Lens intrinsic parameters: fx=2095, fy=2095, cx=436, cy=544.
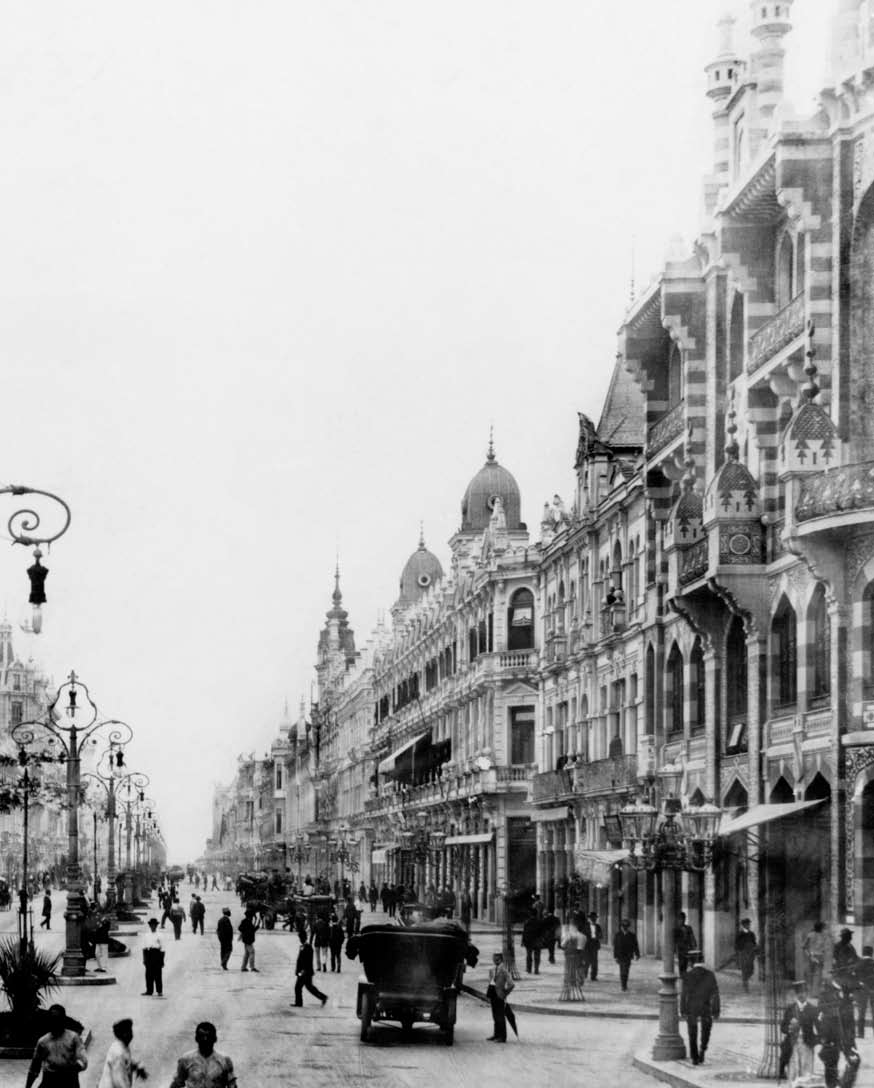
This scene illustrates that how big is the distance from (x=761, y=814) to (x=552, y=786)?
82.5 ft

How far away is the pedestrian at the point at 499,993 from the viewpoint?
2959 centimetres

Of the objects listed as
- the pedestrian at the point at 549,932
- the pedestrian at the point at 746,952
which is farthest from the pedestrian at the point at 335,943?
the pedestrian at the point at 746,952

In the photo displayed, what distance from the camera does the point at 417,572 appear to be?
384 ft

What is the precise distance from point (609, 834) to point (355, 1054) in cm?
2225

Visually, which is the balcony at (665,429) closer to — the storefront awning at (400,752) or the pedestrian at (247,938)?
the pedestrian at (247,938)

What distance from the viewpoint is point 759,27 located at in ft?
131

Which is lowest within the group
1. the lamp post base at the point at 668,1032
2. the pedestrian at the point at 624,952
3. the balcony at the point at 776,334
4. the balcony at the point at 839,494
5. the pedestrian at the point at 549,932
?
the pedestrian at the point at 549,932

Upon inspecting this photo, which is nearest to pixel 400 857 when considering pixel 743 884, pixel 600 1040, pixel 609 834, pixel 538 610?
pixel 538 610

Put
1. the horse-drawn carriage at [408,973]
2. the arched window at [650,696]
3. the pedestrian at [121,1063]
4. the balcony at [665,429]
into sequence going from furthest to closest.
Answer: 1. the arched window at [650,696]
2. the balcony at [665,429]
3. the horse-drawn carriage at [408,973]
4. the pedestrian at [121,1063]

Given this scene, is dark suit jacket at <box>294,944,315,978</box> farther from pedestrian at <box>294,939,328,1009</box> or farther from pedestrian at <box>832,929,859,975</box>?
pedestrian at <box>832,929,859,975</box>

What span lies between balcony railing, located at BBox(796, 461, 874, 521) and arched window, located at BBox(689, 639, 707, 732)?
36.7 feet

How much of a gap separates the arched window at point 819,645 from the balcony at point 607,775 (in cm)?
1439

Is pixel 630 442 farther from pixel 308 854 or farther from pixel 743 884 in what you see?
pixel 308 854

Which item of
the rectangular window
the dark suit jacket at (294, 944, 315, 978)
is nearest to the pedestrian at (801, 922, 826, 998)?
the dark suit jacket at (294, 944, 315, 978)
